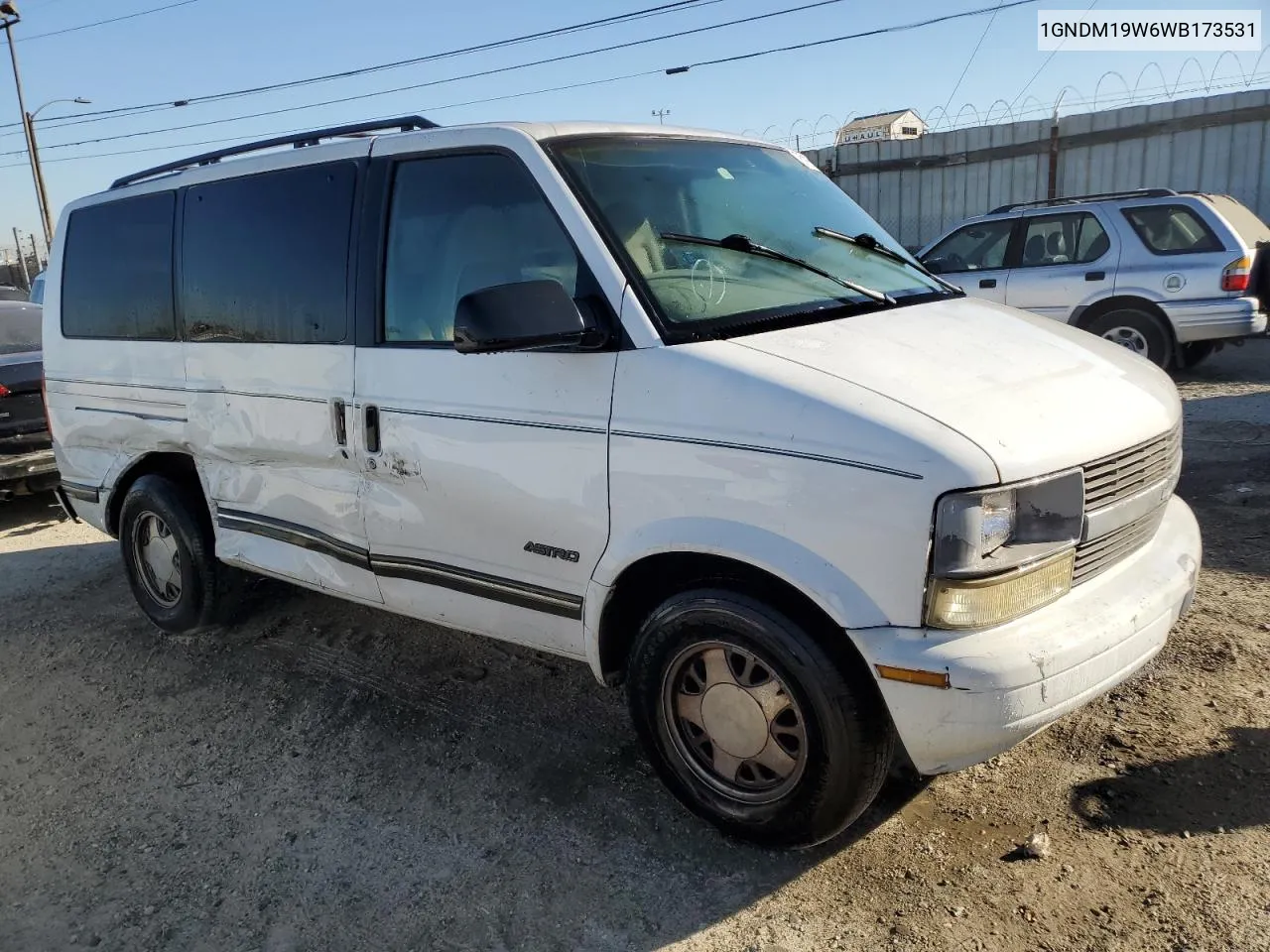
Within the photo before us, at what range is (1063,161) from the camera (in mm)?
15125

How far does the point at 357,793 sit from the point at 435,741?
38 centimetres

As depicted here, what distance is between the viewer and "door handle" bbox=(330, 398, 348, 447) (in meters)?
3.61

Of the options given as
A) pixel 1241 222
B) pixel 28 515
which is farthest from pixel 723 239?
pixel 1241 222

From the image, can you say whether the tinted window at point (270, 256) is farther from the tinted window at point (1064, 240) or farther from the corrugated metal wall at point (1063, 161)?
the corrugated metal wall at point (1063, 161)

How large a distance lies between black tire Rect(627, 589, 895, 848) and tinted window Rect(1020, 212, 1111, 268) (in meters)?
8.49

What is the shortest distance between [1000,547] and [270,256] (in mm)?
3006

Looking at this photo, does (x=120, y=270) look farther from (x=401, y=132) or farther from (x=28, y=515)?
(x=28, y=515)

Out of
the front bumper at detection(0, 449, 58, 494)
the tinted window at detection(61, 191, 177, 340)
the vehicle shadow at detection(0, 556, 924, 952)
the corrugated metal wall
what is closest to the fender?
the vehicle shadow at detection(0, 556, 924, 952)

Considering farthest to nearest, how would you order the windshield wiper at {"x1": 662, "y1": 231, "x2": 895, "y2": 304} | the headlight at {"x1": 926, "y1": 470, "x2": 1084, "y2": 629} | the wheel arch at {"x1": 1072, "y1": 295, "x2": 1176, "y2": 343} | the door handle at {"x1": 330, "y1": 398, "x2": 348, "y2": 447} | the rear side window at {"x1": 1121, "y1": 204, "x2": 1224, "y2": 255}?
the wheel arch at {"x1": 1072, "y1": 295, "x2": 1176, "y2": 343} < the rear side window at {"x1": 1121, "y1": 204, "x2": 1224, "y2": 255} < the door handle at {"x1": 330, "y1": 398, "x2": 348, "y2": 447} < the windshield wiper at {"x1": 662, "y1": 231, "x2": 895, "y2": 304} < the headlight at {"x1": 926, "y1": 470, "x2": 1084, "y2": 629}

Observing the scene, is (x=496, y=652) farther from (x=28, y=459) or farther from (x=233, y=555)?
(x=28, y=459)

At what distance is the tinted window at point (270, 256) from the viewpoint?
144 inches

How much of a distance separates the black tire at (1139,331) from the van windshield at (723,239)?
6859mm

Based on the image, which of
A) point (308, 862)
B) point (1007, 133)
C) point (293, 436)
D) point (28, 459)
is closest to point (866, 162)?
point (1007, 133)

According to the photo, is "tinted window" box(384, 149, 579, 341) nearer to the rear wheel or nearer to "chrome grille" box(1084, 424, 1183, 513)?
"chrome grille" box(1084, 424, 1183, 513)
